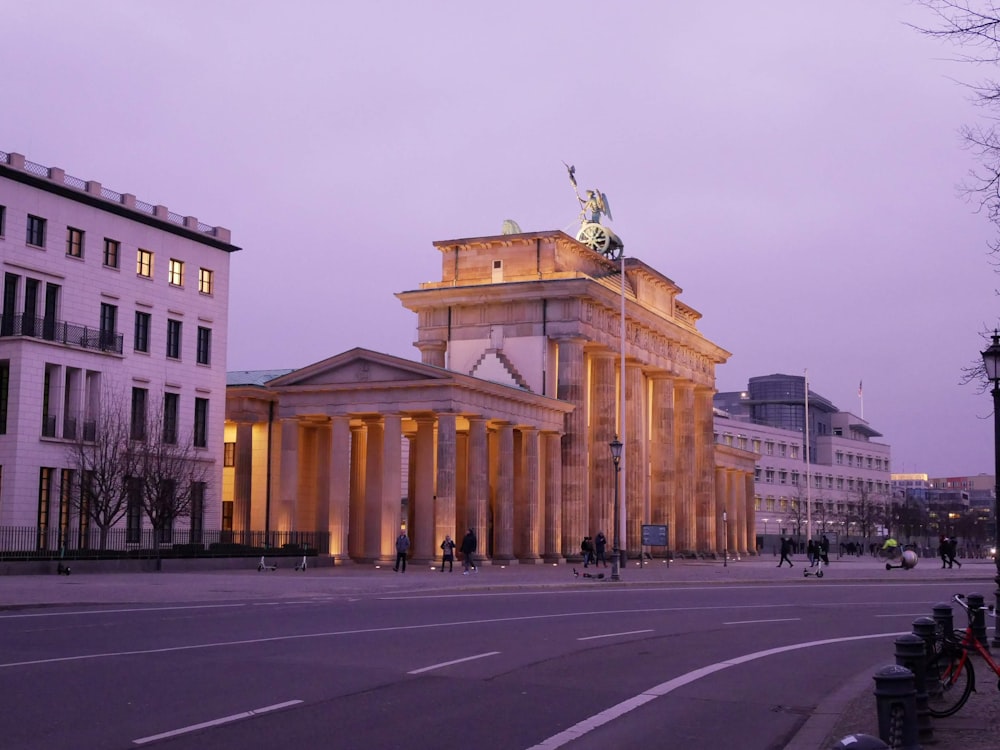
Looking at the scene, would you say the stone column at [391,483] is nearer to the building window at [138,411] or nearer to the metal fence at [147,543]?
the metal fence at [147,543]

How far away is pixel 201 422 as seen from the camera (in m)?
58.8

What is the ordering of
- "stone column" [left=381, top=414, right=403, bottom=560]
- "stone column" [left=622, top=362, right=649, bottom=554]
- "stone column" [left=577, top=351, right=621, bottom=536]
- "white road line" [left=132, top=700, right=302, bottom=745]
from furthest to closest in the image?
"stone column" [left=622, top=362, right=649, bottom=554], "stone column" [left=577, top=351, right=621, bottom=536], "stone column" [left=381, top=414, right=403, bottom=560], "white road line" [left=132, top=700, right=302, bottom=745]

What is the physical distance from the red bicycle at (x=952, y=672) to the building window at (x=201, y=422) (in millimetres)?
49793

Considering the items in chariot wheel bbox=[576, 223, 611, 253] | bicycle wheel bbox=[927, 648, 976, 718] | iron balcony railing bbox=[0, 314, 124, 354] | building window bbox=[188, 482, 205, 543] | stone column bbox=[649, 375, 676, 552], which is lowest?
bicycle wheel bbox=[927, 648, 976, 718]

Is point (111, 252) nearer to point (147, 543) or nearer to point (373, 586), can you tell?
point (147, 543)

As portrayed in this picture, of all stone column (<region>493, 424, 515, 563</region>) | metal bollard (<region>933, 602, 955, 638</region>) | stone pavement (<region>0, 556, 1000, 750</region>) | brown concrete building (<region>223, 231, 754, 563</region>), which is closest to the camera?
stone pavement (<region>0, 556, 1000, 750</region>)

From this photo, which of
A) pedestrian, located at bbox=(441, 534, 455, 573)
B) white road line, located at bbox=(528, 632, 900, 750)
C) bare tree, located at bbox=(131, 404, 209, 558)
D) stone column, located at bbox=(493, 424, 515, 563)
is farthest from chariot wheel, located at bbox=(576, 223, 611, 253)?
white road line, located at bbox=(528, 632, 900, 750)

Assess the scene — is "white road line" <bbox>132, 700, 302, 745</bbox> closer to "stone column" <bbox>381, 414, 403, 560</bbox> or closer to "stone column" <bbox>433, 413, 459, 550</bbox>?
"stone column" <bbox>433, 413, 459, 550</bbox>

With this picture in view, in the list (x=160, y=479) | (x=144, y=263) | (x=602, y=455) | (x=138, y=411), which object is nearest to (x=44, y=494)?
(x=160, y=479)

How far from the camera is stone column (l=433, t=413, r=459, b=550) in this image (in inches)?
2044

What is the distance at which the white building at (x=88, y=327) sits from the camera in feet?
158

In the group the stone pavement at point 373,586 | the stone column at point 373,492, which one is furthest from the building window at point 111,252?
the stone pavement at point 373,586

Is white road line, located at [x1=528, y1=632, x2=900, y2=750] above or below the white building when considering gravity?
below

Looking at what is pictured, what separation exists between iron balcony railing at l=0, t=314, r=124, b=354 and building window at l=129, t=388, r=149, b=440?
2386 millimetres
